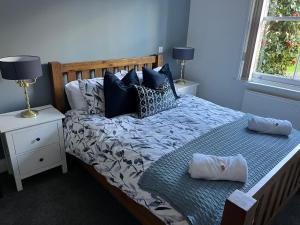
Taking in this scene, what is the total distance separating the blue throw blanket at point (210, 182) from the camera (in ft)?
4.12

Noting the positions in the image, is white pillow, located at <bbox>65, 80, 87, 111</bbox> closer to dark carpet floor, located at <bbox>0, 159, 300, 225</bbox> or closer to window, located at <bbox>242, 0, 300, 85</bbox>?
dark carpet floor, located at <bbox>0, 159, 300, 225</bbox>

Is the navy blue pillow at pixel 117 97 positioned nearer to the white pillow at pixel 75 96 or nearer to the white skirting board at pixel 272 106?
the white pillow at pixel 75 96

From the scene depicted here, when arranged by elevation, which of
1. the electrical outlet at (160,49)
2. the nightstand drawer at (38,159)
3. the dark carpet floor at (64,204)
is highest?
the electrical outlet at (160,49)

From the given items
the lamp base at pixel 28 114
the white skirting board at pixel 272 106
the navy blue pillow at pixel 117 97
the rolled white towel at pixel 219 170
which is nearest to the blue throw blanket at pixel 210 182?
the rolled white towel at pixel 219 170

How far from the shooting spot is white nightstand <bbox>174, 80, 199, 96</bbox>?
3.32 m

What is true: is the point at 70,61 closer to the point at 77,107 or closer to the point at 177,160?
the point at 77,107

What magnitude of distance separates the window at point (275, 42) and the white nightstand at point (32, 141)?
8.12 ft

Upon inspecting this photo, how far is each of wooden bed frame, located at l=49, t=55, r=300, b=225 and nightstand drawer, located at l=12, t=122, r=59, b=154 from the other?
0.37 metres

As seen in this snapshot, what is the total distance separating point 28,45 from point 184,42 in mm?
2263

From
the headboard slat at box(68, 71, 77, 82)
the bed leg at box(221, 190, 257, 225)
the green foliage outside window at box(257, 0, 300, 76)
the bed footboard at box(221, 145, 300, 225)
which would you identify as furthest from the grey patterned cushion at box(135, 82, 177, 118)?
the green foliage outside window at box(257, 0, 300, 76)

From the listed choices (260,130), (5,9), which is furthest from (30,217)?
(260,130)

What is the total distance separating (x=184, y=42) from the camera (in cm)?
365

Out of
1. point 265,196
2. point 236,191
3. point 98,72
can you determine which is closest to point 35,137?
point 98,72

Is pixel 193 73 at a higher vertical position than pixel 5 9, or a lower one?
lower
